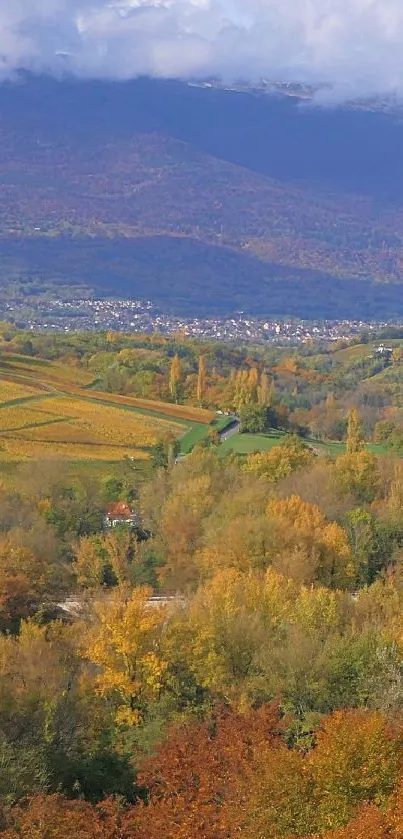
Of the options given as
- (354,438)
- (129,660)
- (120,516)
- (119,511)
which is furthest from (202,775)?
(354,438)

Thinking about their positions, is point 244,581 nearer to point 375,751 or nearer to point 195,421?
point 375,751

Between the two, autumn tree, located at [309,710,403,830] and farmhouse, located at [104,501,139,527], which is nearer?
autumn tree, located at [309,710,403,830]

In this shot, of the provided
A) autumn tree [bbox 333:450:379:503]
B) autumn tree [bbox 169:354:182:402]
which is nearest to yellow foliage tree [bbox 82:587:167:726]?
autumn tree [bbox 333:450:379:503]

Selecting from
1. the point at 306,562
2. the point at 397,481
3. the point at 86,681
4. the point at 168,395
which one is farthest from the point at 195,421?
the point at 86,681

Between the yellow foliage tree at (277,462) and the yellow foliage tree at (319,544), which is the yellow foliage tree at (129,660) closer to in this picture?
the yellow foliage tree at (319,544)

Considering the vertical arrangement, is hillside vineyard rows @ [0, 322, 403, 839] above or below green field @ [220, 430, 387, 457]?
above

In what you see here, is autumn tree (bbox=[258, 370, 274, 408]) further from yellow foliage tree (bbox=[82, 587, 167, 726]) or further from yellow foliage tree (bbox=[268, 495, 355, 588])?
yellow foliage tree (bbox=[82, 587, 167, 726])

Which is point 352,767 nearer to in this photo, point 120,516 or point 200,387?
point 120,516

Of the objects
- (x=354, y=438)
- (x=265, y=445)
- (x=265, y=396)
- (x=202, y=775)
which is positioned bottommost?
(x=265, y=445)

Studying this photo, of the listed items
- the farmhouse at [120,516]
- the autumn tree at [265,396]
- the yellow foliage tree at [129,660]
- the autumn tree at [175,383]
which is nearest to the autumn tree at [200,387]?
the autumn tree at [175,383]
